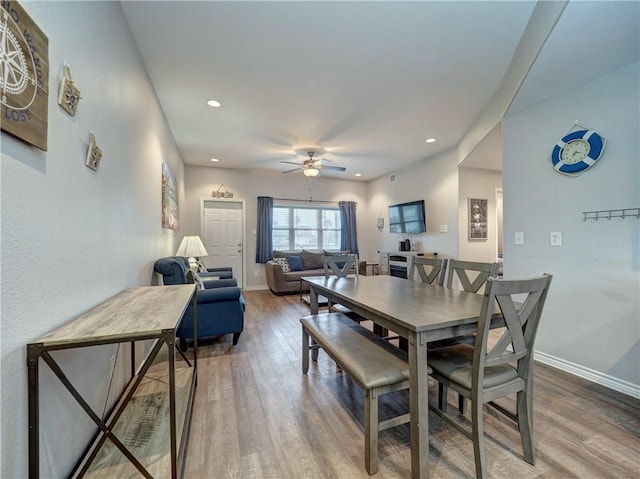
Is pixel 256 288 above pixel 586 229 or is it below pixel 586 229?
below

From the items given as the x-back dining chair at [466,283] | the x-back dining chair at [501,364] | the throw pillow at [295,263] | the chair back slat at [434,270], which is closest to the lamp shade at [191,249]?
the throw pillow at [295,263]

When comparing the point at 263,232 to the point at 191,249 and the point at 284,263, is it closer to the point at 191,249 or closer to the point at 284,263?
the point at 284,263

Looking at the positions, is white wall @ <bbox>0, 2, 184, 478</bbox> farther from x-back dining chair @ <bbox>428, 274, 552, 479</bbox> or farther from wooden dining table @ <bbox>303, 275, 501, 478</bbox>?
x-back dining chair @ <bbox>428, 274, 552, 479</bbox>

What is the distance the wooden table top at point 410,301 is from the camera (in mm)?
1339

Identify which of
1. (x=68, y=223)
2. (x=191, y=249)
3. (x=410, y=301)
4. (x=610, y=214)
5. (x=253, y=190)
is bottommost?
(x=410, y=301)

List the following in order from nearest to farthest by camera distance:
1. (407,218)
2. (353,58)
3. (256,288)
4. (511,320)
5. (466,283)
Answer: (511,320) < (466,283) < (353,58) < (407,218) < (256,288)

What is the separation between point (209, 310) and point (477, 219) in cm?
442

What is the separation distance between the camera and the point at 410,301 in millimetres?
1720

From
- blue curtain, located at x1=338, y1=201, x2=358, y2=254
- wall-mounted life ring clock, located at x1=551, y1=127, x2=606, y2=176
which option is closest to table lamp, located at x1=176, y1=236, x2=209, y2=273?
blue curtain, located at x1=338, y1=201, x2=358, y2=254

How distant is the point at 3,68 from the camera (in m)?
0.80

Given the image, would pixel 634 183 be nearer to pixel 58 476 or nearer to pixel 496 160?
pixel 496 160

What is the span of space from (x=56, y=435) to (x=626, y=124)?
386cm

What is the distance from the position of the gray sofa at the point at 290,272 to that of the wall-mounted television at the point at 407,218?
1.14 m

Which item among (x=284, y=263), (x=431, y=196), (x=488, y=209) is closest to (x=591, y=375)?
(x=488, y=209)
